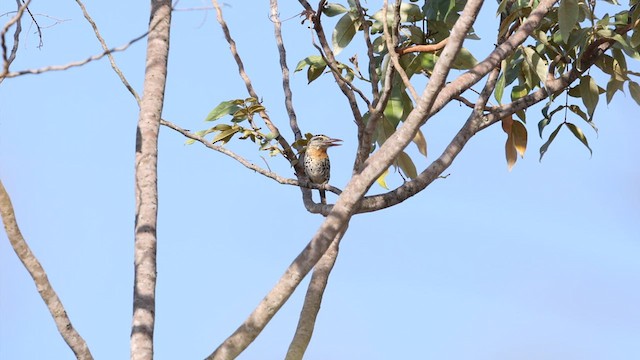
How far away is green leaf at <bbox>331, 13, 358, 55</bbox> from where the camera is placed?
3947 mm

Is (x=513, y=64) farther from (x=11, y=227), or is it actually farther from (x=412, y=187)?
(x=11, y=227)

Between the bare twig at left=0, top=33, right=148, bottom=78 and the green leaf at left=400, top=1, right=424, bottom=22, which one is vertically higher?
the green leaf at left=400, top=1, right=424, bottom=22

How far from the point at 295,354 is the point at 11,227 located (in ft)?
3.79

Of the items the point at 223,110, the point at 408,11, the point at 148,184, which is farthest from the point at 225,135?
the point at 408,11

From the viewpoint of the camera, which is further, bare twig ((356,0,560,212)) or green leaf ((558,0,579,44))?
green leaf ((558,0,579,44))

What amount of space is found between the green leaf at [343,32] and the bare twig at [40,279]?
5.43 feet

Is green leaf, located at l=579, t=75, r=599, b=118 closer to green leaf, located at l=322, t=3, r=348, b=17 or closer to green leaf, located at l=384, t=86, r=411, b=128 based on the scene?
green leaf, located at l=384, t=86, r=411, b=128

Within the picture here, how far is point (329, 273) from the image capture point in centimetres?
364

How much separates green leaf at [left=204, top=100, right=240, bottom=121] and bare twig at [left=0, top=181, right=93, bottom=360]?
3.69 feet

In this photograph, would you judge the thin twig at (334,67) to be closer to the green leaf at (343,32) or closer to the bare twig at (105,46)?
the green leaf at (343,32)

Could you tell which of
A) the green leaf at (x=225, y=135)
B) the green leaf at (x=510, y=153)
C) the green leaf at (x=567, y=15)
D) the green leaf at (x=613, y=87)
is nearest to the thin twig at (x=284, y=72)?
the green leaf at (x=225, y=135)

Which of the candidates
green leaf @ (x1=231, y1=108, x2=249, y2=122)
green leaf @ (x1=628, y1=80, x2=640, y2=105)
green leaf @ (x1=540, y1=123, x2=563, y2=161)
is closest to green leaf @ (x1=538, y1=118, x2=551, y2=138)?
green leaf @ (x1=540, y1=123, x2=563, y2=161)

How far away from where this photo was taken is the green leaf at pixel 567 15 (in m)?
3.69

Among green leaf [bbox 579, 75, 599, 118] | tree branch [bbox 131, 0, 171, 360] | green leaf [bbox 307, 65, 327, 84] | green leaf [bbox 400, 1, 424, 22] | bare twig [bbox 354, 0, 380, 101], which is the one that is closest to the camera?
tree branch [bbox 131, 0, 171, 360]
